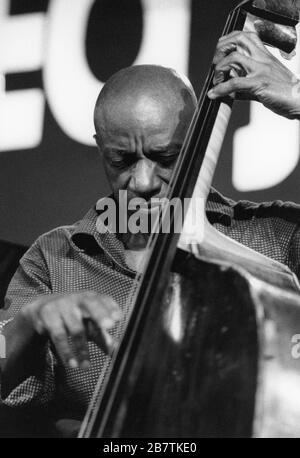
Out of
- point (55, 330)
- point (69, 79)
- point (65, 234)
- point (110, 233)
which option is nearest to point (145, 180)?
point (110, 233)

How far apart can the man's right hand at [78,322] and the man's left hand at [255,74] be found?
404mm

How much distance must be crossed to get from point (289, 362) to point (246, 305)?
9 cm

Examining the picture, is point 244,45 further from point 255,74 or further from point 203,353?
point 203,353

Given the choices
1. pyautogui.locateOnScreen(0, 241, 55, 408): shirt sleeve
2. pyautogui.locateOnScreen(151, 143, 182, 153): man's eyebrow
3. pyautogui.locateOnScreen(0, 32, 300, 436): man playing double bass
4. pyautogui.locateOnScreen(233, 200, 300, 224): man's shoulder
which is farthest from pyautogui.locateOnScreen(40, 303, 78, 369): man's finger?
pyautogui.locateOnScreen(233, 200, 300, 224): man's shoulder

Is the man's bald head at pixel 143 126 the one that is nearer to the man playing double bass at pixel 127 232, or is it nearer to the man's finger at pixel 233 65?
the man playing double bass at pixel 127 232

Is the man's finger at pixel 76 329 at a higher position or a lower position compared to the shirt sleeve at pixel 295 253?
higher

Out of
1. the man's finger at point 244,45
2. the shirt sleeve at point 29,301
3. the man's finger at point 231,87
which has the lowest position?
the shirt sleeve at point 29,301

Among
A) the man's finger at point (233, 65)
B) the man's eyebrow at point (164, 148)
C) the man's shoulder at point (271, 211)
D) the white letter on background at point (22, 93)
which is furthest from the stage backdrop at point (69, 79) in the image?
the man's finger at point (233, 65)

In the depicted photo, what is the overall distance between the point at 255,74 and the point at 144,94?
382 millimetres

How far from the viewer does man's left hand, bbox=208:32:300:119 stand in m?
1.15

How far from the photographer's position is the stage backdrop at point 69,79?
2160 millimetres

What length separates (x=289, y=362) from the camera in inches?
34.4

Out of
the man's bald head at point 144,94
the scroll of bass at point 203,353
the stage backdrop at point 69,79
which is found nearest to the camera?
the scroll of bass at point 203,353

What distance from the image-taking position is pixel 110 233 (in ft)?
5.09
